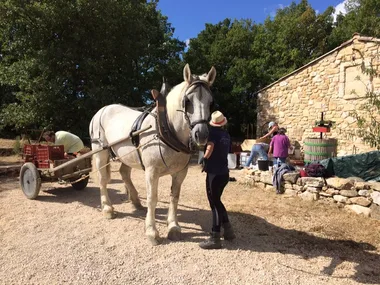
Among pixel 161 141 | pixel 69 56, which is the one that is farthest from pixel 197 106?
pixel 69 56

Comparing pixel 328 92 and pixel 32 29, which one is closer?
pixel 328 92

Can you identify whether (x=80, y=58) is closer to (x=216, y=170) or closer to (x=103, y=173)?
(x=103, y=173)

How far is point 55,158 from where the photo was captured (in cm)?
616

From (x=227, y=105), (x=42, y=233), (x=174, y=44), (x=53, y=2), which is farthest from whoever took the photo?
(x=227, y=105)

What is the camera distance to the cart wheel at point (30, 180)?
5673 millimetres

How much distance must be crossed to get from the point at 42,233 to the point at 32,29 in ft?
39.6

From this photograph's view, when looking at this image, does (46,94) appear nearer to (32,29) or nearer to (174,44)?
(32,29)

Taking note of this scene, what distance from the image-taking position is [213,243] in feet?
12.3

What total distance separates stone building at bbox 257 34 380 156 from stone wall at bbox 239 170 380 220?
426 centimetres

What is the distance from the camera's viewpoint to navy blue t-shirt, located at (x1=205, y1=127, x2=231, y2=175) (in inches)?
150

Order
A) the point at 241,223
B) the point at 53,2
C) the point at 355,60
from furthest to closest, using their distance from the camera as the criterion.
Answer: the point at 53,2 < the point at 355,60 < the point at 241,223

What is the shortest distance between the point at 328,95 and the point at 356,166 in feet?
18.5

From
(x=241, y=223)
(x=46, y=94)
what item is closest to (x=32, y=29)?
(x=46, y=94)

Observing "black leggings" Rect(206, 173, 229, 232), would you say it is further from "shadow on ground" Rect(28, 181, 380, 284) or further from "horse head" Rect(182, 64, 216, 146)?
"horse head" Rect(182, 64, 216, 146)
